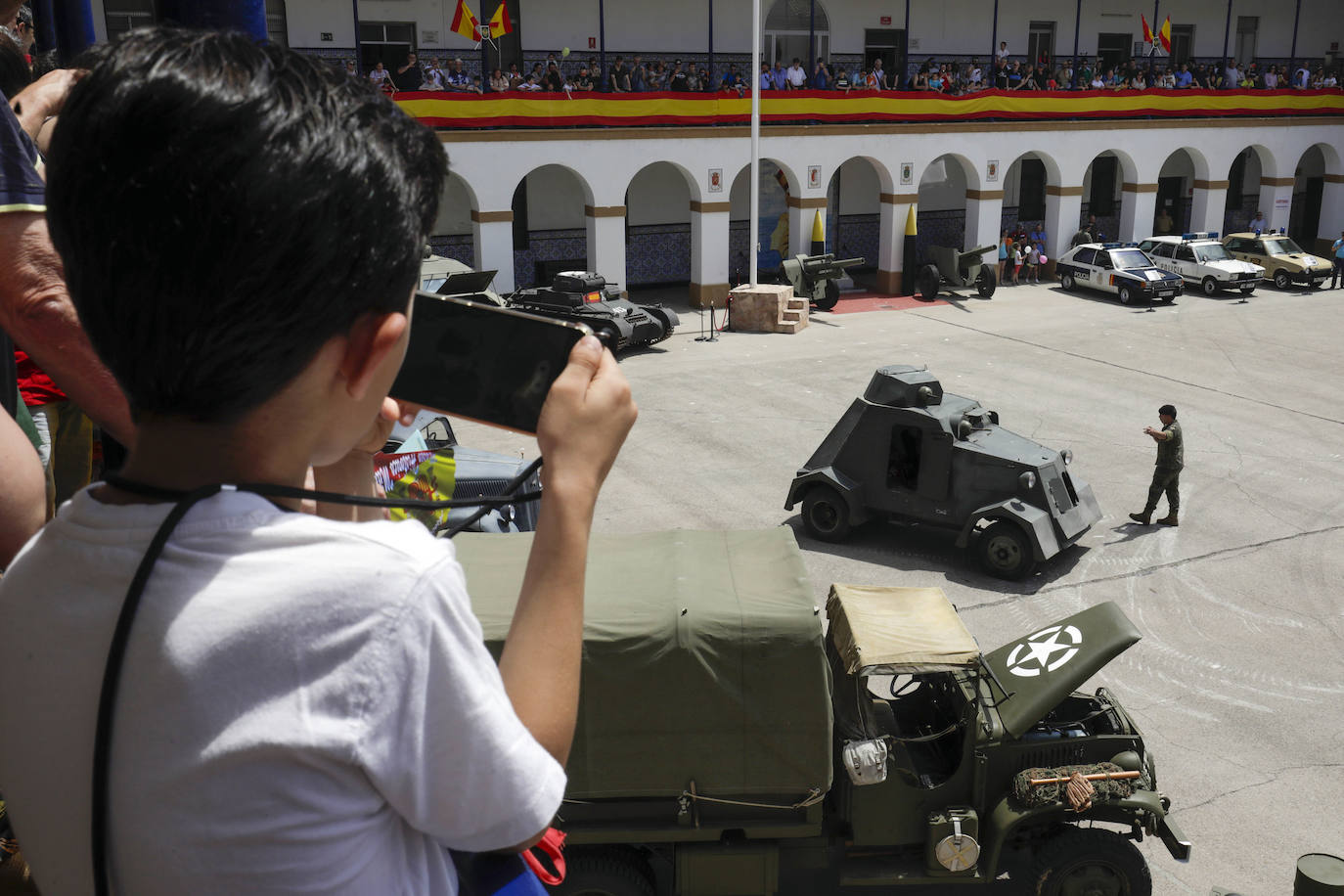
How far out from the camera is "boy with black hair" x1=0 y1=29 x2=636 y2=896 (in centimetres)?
117

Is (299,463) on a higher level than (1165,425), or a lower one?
higher

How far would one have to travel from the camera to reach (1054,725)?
24.6 feet

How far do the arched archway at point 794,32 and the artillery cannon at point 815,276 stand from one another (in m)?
6.72

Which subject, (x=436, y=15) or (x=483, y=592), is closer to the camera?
(x=483, y=592)

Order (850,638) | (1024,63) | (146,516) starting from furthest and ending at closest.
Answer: (1024,63) < (850,638) < (146,516)

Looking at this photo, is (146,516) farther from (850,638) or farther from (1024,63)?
(1024,63)

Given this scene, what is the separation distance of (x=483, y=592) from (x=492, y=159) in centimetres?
2168

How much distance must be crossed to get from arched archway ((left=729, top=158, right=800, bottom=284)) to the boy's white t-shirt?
105ft

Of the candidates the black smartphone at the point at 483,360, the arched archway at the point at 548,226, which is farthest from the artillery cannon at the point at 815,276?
the black smartphone at the point at 483,360

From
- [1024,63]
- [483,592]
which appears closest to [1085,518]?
[483,592]

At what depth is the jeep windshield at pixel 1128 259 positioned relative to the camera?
3028cm

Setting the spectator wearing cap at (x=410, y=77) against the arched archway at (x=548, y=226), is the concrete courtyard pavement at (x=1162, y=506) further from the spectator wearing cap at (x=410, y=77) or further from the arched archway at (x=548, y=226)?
the spectator wearing cap at (x=410, y=77)

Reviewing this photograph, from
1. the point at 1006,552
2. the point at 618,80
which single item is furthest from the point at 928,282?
the point at 1006,552

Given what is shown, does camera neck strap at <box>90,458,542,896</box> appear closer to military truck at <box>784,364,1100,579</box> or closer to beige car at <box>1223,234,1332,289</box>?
military truck at <box>784,364,1100,579</box>
